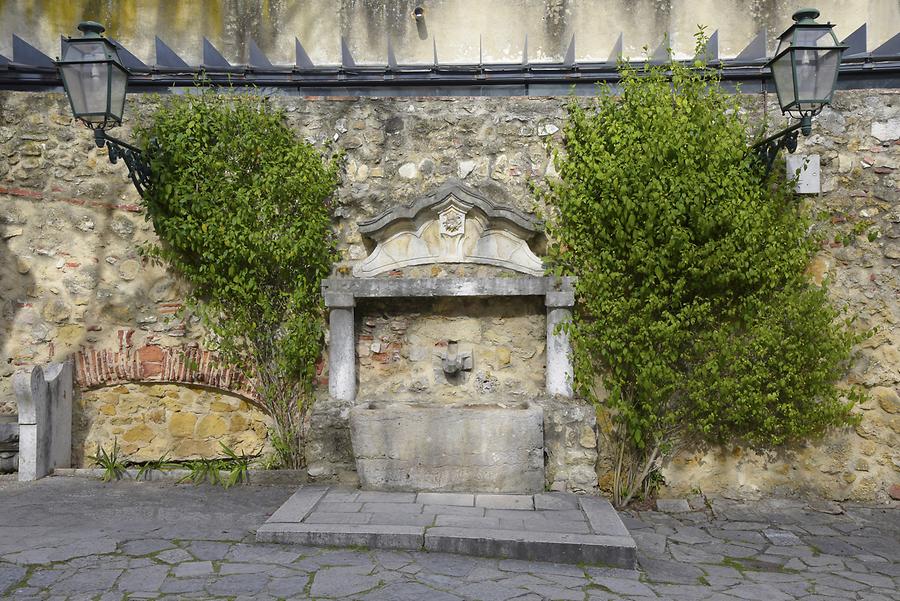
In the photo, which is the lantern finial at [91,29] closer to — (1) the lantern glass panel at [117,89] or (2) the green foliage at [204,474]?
(1) the lantern glass panel at [117,89]

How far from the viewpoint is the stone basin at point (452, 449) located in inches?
198

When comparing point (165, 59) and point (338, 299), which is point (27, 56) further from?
point (338, 299)

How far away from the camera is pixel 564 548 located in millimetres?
4164

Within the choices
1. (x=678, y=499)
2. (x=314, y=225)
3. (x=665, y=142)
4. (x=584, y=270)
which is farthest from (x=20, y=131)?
(x=678, y=499)

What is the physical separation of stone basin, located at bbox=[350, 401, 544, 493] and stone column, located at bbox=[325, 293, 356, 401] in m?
0.60

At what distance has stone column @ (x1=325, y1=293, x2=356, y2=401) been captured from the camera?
5.66 metres

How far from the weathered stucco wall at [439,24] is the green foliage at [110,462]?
559 cm

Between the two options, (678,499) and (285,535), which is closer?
(285,535)

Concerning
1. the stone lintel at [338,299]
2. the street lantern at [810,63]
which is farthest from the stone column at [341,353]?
the street lantern at [810,63]

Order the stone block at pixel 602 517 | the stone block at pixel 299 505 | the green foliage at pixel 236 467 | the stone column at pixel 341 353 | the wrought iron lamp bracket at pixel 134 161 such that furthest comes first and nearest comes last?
1. the stone column at pixel 341 353
2. the green foliage at pixel 236 467
3. the wrought iron lamp bracket at pixel 134 161
4. the stone block at pixel 299 505
5. the stone block at pixel 602 517

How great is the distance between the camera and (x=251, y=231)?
5.68 meters

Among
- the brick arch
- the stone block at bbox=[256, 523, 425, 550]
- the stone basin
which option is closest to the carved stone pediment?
the stone basin

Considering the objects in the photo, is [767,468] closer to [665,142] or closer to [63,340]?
[665,142]

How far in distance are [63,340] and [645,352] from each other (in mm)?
4290
